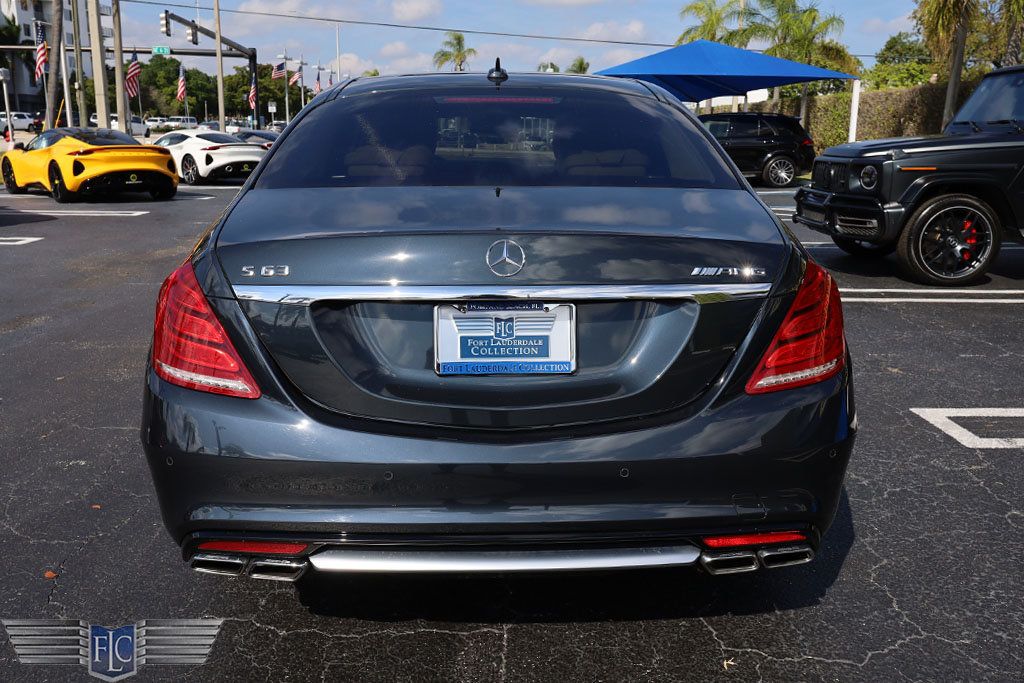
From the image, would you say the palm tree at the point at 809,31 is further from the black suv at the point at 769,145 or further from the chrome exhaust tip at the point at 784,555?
the chrome exhaust tip at the point at 784,555

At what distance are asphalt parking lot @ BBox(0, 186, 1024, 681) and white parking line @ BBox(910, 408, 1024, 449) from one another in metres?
0.02

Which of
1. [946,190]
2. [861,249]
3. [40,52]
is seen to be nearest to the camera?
[946,190]

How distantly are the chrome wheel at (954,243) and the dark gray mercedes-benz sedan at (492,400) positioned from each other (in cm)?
675

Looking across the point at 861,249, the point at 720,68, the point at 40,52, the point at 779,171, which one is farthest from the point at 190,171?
the point at 861,249

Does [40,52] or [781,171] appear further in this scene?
[40,52]

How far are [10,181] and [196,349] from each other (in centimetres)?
1948

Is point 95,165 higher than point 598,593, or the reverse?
point 95,165

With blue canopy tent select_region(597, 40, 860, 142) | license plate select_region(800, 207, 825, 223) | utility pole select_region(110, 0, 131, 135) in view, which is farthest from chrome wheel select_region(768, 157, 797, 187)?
utility pole select_region(110, 0, 131, 135)

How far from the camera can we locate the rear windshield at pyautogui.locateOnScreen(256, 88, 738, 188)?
116 inches

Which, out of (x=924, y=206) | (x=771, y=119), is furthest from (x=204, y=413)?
(x=771, y=119)

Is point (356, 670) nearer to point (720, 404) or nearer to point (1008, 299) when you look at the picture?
point (720, 404)

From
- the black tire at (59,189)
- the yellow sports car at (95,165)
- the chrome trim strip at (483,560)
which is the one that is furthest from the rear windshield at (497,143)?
the black tire at (59,189)

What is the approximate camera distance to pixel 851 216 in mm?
8617

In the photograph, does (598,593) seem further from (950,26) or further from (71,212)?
Answer: (950,26)
